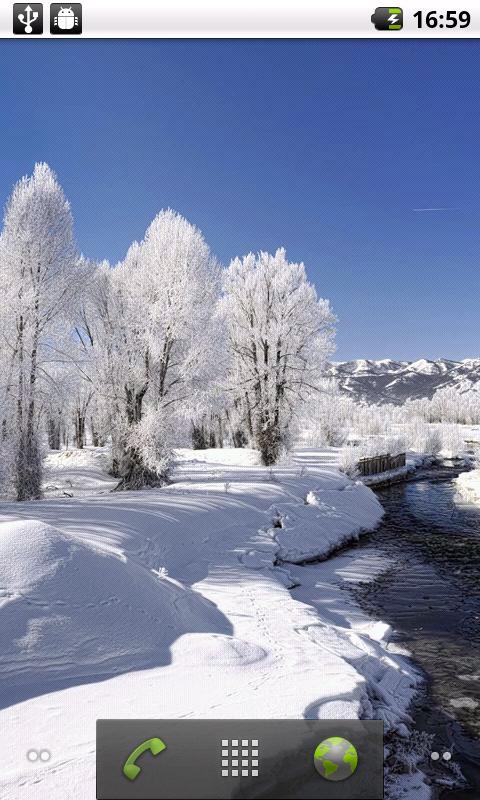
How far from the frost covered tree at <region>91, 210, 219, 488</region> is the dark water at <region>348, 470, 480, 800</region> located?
309 inches

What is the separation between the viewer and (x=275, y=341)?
Answer: 23938 millimetres

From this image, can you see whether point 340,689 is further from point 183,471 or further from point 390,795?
point 183,471

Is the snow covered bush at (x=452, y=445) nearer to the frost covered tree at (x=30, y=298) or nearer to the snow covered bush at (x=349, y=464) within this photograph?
the snow covered bush at (x=349, y=464)

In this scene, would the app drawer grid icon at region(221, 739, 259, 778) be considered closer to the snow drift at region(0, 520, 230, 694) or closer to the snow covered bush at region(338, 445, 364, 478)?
the snow drift at region(0, 520, 230, 694)

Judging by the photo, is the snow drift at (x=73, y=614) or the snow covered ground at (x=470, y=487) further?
the snow covered ground at (x=470, y=487)

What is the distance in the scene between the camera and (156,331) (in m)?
16.7
